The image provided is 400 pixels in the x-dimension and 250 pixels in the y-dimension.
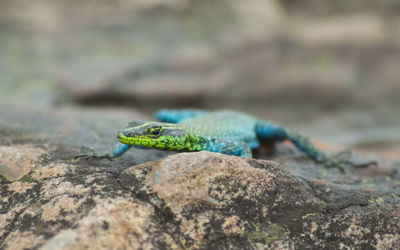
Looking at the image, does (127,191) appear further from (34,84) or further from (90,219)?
(34,84)

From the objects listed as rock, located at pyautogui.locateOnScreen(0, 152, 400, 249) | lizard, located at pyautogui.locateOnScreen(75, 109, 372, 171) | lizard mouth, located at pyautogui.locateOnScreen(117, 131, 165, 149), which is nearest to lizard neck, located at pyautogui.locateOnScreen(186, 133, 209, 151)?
lizard, located at pyautogui.locateOnScreen(75, 109, 372, 171)

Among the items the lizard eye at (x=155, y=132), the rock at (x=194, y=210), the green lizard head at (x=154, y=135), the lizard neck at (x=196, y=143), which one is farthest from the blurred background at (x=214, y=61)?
the rock at (x=194, y=210)

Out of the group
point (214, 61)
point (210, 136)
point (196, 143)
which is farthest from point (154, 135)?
point (214, 61)

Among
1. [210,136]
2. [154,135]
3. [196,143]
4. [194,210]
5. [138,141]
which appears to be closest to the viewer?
[194,210]

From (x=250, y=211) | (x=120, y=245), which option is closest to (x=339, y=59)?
(x=250, y=211)

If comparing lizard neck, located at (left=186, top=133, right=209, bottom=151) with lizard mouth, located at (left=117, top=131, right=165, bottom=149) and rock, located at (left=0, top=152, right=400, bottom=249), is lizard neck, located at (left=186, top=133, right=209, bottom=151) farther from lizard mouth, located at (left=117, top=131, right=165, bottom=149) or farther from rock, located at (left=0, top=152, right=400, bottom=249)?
rock, located at (left=0, top=152, right=400, bottom=249)

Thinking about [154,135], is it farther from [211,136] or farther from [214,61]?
[214,61]
